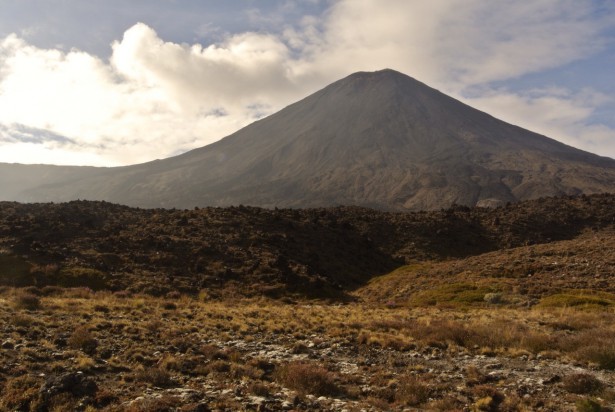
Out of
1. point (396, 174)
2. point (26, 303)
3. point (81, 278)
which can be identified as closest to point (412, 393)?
point (26, 303)

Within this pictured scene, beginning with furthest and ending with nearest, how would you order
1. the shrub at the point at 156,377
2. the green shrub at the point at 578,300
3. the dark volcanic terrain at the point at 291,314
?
the green shrub at the point at 578,300, the shrub at the point at 156,377, the dark volcanic terrain at the point at 291,314

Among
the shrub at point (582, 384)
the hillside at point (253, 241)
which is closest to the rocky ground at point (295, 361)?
the shrub at point (582, 384)

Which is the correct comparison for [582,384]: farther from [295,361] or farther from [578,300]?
[578,300]

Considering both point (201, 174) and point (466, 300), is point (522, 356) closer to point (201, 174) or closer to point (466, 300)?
point (466, 300)

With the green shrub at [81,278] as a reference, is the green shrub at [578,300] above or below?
below

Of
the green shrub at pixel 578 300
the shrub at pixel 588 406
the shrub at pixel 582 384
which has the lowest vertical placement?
the green shrub at pixel 578 300

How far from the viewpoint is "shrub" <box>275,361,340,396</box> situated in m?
11.7

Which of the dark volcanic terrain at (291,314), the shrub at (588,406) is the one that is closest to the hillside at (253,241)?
the dark volcanic terrain at (291,314)

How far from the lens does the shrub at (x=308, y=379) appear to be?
11703 mm

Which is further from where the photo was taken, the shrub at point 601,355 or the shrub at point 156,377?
the shrub at point 601,355

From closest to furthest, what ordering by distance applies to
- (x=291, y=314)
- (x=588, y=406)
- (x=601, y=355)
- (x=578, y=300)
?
(x=588, y=406)
(x=601, y=355)
(x=291, y=314)
(x=578, y=300)

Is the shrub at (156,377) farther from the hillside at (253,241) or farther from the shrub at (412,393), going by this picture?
the hillside at (253,241)

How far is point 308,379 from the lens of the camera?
39.7ft

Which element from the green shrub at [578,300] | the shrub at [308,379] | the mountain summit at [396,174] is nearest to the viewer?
the shrub at [308,379]
